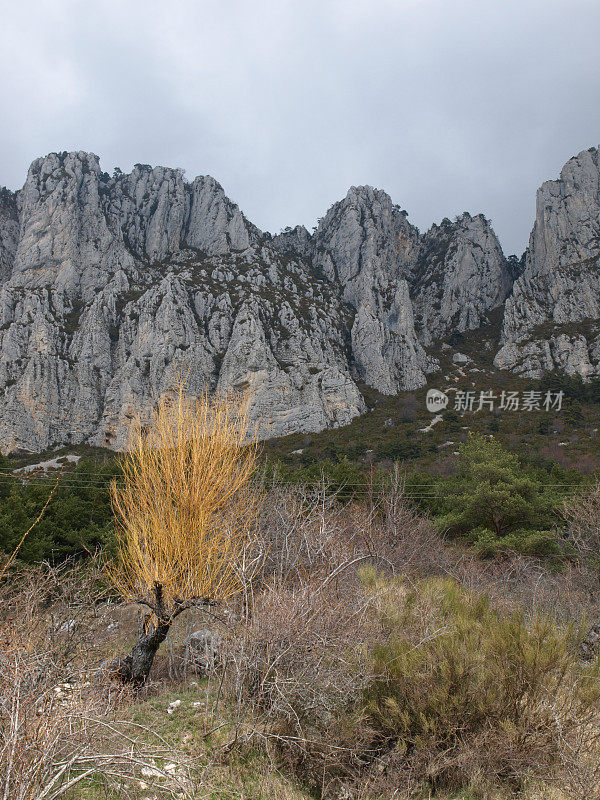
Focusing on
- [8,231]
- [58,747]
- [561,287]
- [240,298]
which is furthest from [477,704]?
[8,231]

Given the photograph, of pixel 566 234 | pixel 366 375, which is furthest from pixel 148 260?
pixel 566 234

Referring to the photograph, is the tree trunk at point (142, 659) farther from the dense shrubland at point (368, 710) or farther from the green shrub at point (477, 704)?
the green shrub at point (477, 704)

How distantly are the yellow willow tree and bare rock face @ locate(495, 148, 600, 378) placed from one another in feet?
173

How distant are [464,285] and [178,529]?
7320 centimetres

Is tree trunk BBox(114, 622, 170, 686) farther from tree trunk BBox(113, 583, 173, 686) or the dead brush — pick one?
the dead brush

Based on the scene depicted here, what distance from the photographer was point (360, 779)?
385 cm

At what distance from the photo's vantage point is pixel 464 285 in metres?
70.9

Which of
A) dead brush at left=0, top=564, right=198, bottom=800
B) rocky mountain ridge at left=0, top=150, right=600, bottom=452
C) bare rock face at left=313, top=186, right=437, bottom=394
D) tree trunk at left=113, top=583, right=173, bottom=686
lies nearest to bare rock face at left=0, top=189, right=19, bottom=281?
rocky mountain ridge at left=0, top=150, right=600, bottom=452

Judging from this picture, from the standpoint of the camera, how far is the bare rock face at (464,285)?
69750 millimetres

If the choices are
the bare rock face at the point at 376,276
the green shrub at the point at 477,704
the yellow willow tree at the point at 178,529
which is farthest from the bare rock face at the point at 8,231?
the green shrub at the point at 477,704

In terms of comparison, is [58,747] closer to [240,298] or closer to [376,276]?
[240,298]

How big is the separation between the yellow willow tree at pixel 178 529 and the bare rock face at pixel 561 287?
52.7m

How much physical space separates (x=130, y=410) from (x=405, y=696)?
142ft

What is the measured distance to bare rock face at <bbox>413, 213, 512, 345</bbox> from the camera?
69750 mm
